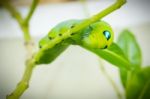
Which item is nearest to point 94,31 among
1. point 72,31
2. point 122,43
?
point 72,31

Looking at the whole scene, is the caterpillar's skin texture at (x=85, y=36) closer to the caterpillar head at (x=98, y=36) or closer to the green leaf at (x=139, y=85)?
the caterpillar head at (x=98, y=36)

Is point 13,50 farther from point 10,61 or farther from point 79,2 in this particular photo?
point 79,2

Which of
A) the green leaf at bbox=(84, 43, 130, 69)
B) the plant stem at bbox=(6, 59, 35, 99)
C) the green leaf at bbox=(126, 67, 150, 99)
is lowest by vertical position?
the plant stem at bbox=(6, 59, 35, 99)

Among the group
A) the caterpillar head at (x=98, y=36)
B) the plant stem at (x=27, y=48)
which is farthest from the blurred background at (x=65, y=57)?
the caterpillar head at (x=98, y=36)

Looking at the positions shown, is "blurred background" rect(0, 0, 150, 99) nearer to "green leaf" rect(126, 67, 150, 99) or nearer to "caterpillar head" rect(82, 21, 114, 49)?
"green leaf" rect(126, 67, 150, 99)

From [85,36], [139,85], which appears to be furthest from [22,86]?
[139,85]

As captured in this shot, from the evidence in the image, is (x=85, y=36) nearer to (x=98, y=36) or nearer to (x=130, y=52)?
(x=98, y=36)

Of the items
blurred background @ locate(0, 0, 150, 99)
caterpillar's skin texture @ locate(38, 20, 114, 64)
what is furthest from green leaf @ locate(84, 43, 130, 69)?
blurred background @ locate(0, 0, 150, 99)
